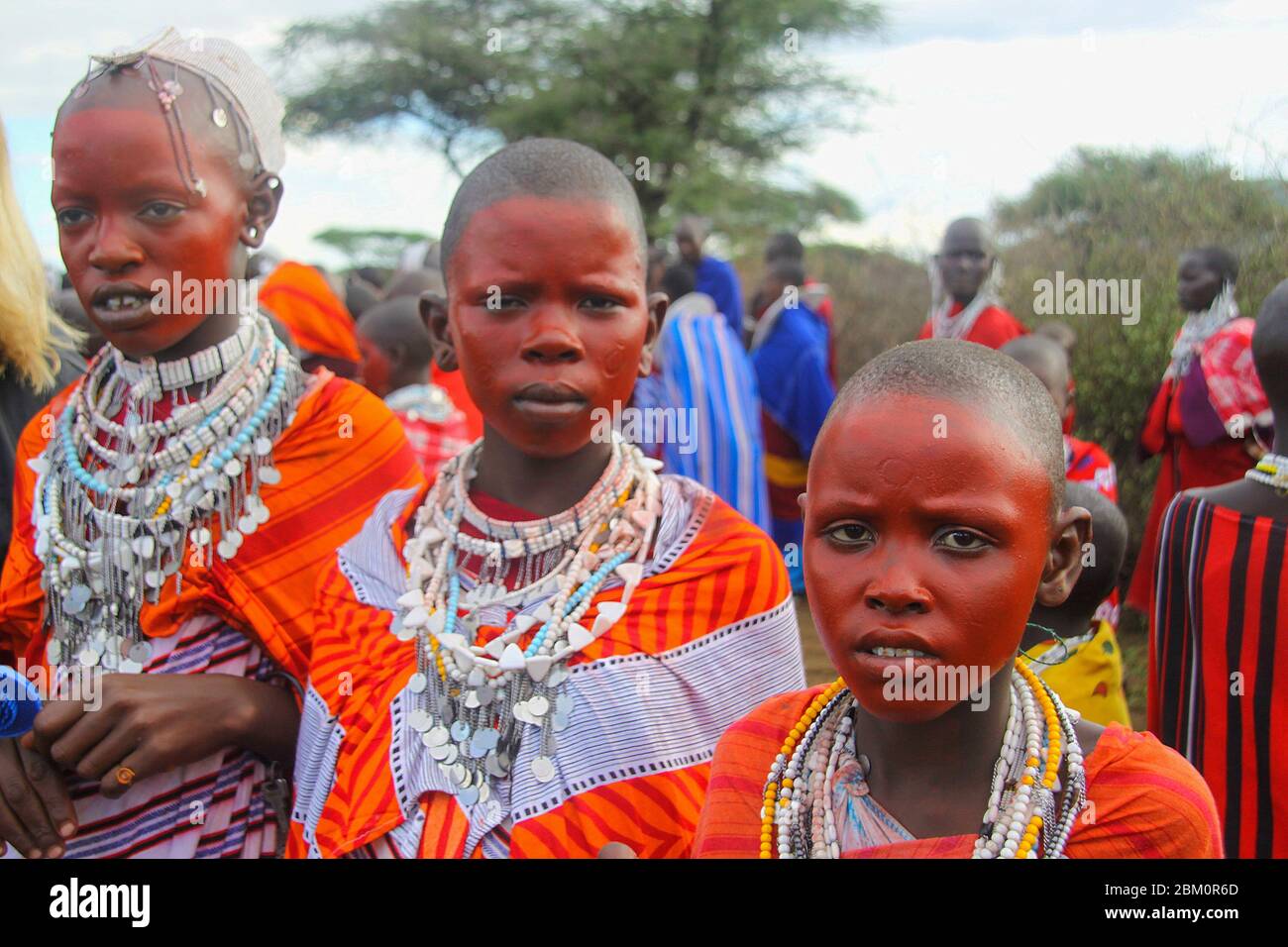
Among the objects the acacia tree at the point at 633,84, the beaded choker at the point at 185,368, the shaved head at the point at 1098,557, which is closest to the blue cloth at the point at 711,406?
the shaved head at the point at 1098,557

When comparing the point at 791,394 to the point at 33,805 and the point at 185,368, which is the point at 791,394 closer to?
the point at 185,368

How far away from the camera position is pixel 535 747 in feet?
6.76

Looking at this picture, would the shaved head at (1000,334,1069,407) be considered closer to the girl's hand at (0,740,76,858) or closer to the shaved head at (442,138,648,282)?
the shaved head at (442,138,648,282)

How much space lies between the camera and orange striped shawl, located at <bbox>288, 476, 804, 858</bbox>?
6.60ft

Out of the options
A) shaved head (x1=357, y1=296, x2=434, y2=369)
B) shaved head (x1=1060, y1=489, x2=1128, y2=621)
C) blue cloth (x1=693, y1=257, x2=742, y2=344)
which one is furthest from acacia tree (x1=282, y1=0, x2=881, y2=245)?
shaved head (x1=1060, y1=489, x2=1128, y2=621)

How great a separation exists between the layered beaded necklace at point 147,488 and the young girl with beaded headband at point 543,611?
314 millimetres

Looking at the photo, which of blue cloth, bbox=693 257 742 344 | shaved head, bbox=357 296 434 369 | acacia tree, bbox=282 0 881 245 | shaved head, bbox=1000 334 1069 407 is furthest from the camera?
acacia tree, bbox=282 0 881 245

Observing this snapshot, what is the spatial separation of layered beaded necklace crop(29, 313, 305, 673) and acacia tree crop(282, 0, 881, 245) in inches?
591

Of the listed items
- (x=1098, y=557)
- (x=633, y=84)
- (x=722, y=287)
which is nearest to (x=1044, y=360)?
(x=1098, y=557)

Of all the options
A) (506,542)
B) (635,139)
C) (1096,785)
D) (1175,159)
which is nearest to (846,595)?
(1096,785)
